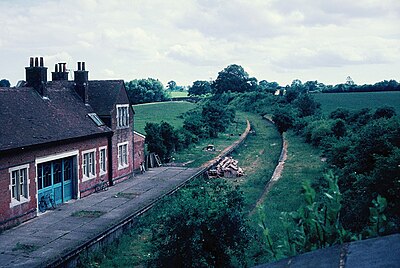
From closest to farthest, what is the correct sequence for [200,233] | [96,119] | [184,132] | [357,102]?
[200,233] → [96,119] → [184,132] → [357,102]

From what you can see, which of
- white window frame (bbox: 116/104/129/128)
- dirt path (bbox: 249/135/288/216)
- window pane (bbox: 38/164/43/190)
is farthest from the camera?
white window frame (bbox: 116/104/129/128)

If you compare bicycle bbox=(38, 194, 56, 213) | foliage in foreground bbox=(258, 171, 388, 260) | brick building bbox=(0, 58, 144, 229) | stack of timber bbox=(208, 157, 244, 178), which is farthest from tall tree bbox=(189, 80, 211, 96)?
foliage in foreground bbox=(258, 171, 388, 260)

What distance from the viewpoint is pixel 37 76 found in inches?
889

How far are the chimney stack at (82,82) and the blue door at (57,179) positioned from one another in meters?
5.39

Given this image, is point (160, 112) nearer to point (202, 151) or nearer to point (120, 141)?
point (202, 151)

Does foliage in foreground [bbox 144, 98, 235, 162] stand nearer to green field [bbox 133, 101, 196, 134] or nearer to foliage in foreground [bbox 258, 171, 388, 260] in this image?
green field [bbox 133, 101, 196, 134]

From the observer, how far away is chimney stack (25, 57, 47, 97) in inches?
880

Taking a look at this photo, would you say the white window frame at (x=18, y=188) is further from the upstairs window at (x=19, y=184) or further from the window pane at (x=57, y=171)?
the window pane at (x=57, y=171)

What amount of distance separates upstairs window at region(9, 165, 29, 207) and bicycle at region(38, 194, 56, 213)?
1428mm

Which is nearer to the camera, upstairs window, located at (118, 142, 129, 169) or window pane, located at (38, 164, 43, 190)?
window pane, located at (38, 164, 43, 190)

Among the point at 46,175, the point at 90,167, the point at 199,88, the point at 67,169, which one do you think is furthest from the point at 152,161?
the point at 199,88

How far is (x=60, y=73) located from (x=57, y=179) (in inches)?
361

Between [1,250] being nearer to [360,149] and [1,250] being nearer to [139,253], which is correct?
[139,253]

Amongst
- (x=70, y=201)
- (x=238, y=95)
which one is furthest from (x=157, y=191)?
(x=238, y=95)
